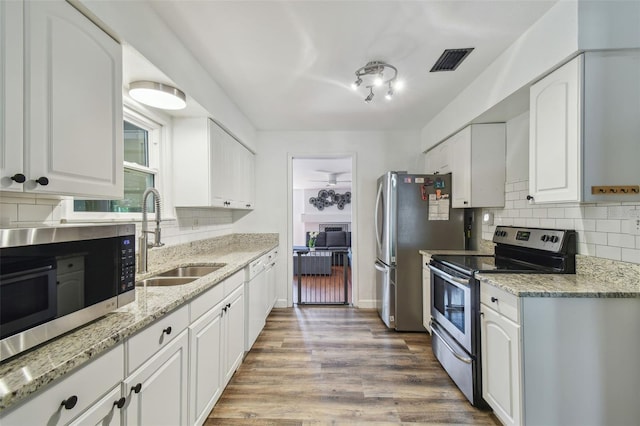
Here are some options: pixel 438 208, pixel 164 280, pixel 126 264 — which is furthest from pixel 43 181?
pixel 438 208

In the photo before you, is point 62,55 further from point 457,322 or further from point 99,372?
point 457,322

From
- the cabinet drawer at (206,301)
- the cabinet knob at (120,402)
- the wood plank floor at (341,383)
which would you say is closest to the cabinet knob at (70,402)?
the cabinet knob at (120,402)

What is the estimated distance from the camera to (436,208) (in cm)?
301

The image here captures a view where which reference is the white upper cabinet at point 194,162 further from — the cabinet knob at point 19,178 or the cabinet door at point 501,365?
the cabinet door at point 501,365

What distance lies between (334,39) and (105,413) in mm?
2210

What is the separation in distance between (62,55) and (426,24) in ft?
6.15

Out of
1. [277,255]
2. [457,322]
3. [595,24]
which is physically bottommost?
[457,322]

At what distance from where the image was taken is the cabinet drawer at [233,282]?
1.91m

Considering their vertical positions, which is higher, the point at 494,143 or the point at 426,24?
the point at 426,24

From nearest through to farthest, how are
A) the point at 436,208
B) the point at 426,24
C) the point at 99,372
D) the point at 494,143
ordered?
the point at 99,372, the point at 426,24, the point at 494,143, the point at 436,208

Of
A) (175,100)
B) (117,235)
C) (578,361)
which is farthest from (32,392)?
(578,361)

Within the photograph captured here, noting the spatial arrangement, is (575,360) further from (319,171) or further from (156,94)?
(319,171)

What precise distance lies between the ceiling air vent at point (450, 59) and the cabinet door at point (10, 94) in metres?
2.27

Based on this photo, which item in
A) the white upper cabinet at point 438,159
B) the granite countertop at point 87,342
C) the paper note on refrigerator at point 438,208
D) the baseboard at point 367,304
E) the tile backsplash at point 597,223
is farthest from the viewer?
the baseboard at point 367,304
